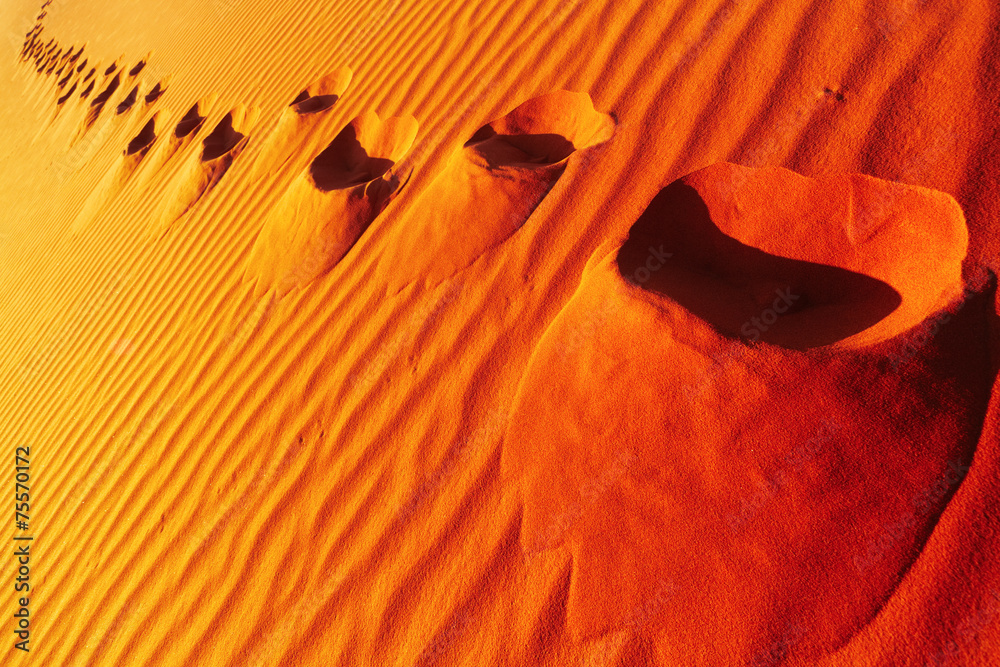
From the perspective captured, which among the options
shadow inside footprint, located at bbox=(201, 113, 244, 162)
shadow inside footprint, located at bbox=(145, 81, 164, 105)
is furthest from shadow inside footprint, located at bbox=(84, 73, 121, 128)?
shadow inside footprint, located at bbox=(201, 113, 244, 162)

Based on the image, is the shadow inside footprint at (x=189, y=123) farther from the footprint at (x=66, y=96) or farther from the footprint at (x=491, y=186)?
the footprint at (x=66, y=96)

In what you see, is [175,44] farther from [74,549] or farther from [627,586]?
[627,586]

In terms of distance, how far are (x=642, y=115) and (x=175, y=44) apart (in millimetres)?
6593

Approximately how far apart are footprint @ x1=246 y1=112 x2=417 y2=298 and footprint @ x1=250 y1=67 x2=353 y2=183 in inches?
9.6

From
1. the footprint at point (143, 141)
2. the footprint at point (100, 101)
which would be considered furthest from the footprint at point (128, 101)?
the footprint at point (143, 141)

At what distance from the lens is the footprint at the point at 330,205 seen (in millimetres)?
2350

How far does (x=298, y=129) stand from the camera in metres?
3.13

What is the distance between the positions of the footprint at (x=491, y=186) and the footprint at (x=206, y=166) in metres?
1.86

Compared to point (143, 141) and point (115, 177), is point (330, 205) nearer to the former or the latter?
point (115, 177)

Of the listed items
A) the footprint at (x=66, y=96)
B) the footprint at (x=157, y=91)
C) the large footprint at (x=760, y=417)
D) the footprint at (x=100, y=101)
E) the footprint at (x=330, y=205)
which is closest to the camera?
the large footprint at (x=760, y=417)

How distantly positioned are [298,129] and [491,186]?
66.3 inches

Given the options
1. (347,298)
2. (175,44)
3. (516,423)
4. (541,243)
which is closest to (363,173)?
(347,298)

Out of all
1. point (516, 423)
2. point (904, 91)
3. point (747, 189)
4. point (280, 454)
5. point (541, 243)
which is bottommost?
point (280, 454)

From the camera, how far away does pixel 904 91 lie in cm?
149
